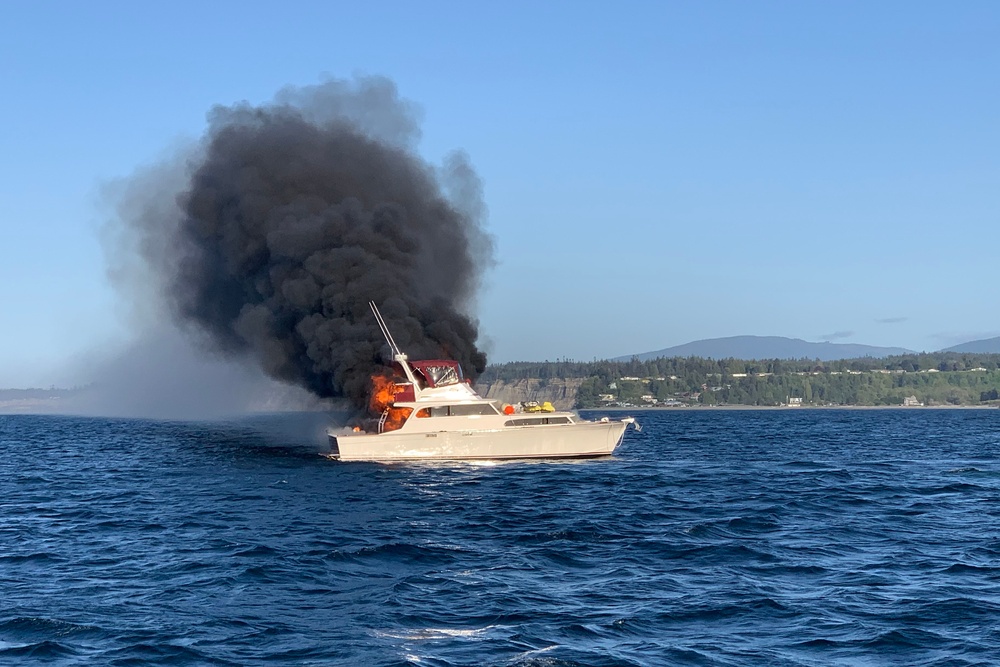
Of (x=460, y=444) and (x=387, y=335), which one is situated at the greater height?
(x=387, y=335)

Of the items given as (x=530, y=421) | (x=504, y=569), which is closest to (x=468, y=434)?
(x=530, y=421)

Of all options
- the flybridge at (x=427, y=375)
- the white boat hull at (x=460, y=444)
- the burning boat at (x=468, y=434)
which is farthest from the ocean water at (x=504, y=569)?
the flybridge at (x=427, y=375)

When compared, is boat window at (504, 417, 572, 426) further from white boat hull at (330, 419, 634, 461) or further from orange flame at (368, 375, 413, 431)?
orange flame at (368, 375, 413, 431)

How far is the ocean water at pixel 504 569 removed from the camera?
629 inches

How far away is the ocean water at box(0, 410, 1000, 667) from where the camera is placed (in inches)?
629

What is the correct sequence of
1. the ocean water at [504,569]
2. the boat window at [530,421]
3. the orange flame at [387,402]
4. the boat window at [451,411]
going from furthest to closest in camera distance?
the orange flame at [387,402]
the boat window at [451,411]
the boat window at [530,421]
the ocean water at [504,569]

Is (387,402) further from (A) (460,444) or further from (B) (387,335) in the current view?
(A) (460,444)

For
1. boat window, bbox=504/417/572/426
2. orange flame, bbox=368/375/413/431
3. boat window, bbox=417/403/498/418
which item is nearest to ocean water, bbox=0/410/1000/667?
boat window, bbox=504/417/572/426

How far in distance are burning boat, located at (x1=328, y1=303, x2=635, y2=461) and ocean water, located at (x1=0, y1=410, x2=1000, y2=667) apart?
12.7 feet

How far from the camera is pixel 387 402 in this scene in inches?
2067

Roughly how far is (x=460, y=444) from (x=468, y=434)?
66cm

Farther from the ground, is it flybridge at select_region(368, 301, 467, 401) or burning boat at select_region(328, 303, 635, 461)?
flybridge at select_region(368, 301, 467, 401)

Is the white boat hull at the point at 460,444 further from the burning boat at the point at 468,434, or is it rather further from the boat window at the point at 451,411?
the boat window at the point at 451,411

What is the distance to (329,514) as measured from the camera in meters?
31.4
